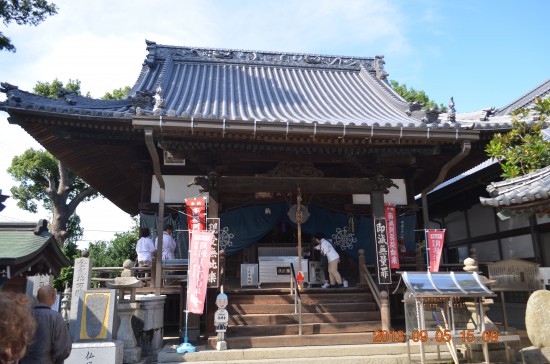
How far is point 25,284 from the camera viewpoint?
22.1 ft

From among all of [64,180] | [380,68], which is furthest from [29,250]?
[64,180]

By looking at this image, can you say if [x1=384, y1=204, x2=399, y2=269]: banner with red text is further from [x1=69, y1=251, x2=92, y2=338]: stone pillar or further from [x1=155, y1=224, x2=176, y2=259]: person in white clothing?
[x1=69, y1=251, x2=92, y2=338]: stone pillar

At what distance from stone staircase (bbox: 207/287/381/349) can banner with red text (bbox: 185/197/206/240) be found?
1669 millimetres

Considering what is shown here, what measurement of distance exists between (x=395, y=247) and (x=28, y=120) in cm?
852

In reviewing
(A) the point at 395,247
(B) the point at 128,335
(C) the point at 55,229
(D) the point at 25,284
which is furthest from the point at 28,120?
(C) the point at 55,229

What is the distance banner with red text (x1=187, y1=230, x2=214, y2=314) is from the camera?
742 cm

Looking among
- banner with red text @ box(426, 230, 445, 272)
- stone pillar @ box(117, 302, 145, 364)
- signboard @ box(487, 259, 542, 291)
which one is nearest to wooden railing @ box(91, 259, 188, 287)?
stone pillar @ box(117, 302, 145, 364)

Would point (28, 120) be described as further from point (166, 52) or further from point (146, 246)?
point (166, 52)

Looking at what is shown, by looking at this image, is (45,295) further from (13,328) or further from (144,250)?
(144,250)

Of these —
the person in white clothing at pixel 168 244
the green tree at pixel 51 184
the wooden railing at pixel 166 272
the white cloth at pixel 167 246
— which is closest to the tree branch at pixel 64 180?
the green tree at pixel 51 184

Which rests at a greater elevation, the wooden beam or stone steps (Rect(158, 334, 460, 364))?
the wooden beam

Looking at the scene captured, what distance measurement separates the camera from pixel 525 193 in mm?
4559

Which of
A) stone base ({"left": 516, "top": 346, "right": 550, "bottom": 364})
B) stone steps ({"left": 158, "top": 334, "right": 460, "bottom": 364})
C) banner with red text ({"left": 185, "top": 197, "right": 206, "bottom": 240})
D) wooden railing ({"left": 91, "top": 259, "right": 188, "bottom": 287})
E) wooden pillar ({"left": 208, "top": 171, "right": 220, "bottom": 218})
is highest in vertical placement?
wooden pillar ({"left": 208, "top": 171, "right": 220, "bottom": 218})

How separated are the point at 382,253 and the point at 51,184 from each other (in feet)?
70.8
